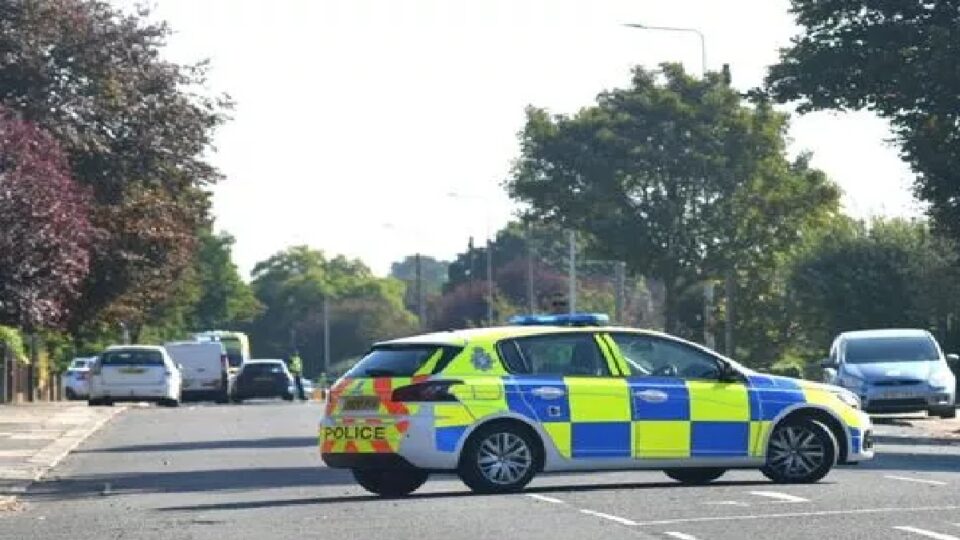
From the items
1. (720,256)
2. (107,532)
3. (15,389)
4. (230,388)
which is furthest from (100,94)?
(107,532)

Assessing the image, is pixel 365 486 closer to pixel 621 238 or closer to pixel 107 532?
pixel 107 532

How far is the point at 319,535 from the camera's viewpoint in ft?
57.5

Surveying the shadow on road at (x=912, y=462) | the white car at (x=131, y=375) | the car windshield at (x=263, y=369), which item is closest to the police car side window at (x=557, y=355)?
the shadow on road at (x=912, y=462)

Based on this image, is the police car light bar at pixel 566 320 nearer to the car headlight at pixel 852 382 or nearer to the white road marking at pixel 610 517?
the white road marking at pixel 610 517

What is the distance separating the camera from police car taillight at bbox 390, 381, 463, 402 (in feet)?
69.9

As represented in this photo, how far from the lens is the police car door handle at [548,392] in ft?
70.7

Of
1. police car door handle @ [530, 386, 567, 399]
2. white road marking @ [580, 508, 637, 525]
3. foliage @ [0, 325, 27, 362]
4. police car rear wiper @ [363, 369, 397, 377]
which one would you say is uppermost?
foliage @ [0, 325, 27, 362]

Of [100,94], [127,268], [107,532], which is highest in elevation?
[100,94]

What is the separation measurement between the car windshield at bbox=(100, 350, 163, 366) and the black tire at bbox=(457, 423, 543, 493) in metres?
35.6

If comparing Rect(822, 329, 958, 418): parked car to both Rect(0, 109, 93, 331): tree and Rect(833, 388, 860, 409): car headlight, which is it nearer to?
Rect(0, 109, 93, 331): tree

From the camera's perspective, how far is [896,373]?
40.9m

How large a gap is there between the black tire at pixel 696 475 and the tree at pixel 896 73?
13785 mm

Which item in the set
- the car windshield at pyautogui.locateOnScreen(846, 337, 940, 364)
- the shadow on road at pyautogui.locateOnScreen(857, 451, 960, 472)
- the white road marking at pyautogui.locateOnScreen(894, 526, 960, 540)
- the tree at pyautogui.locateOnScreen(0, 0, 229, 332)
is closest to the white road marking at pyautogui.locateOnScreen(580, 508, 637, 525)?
the white road marking at pyautogui.locateOnScreen(894, 526, 960, 540)

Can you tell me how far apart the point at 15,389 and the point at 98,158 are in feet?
47.3
